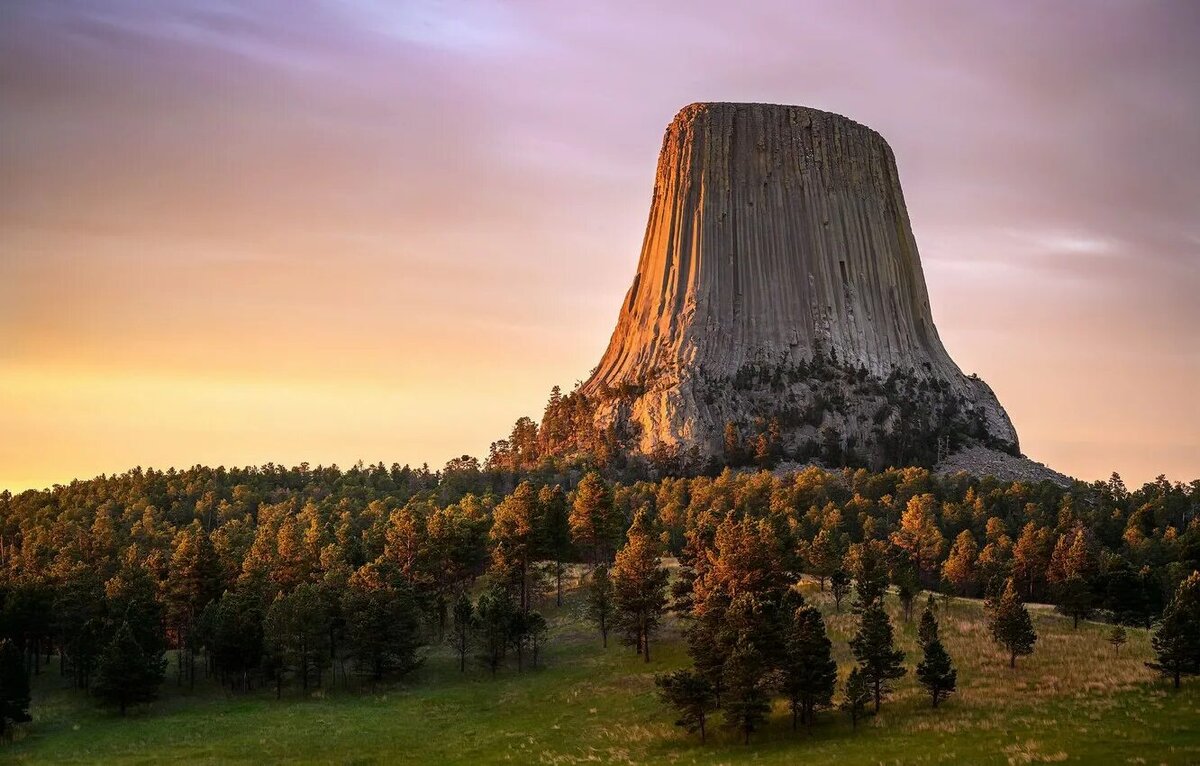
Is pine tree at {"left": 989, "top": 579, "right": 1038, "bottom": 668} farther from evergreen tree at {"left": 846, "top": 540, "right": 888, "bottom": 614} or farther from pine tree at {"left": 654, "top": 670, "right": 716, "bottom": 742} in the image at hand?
pine tree at {"left": 654, "top": 670, "right": 716, "bottom": 742}

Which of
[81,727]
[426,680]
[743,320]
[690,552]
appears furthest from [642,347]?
[81,727]

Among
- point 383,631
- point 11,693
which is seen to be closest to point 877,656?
point 383,631

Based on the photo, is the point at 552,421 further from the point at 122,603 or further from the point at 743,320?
the point at 122,603

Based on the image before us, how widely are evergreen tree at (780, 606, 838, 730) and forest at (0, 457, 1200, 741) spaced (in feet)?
0.43

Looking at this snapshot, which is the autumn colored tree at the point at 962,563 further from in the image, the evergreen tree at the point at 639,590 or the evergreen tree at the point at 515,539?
the evergreen tree at the point at 515,539

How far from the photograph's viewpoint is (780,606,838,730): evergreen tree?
56344 mm

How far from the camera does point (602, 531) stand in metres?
91.9

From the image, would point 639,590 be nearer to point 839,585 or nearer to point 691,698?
point 691,698

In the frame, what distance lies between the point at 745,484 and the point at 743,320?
211ft

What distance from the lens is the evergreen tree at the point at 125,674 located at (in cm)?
6800

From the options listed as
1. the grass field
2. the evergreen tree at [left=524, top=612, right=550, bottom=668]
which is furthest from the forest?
the grass field

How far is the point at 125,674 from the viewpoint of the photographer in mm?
68188

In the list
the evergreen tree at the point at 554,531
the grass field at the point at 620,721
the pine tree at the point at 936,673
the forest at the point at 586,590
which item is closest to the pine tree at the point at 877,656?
the forest at the point at 586,590

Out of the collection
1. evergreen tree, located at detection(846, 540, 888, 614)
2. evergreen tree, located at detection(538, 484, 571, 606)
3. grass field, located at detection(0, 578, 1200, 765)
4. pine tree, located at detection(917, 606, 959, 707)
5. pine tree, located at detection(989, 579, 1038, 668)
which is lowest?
grass field, located at detection(0, 578, 1200, 765)
